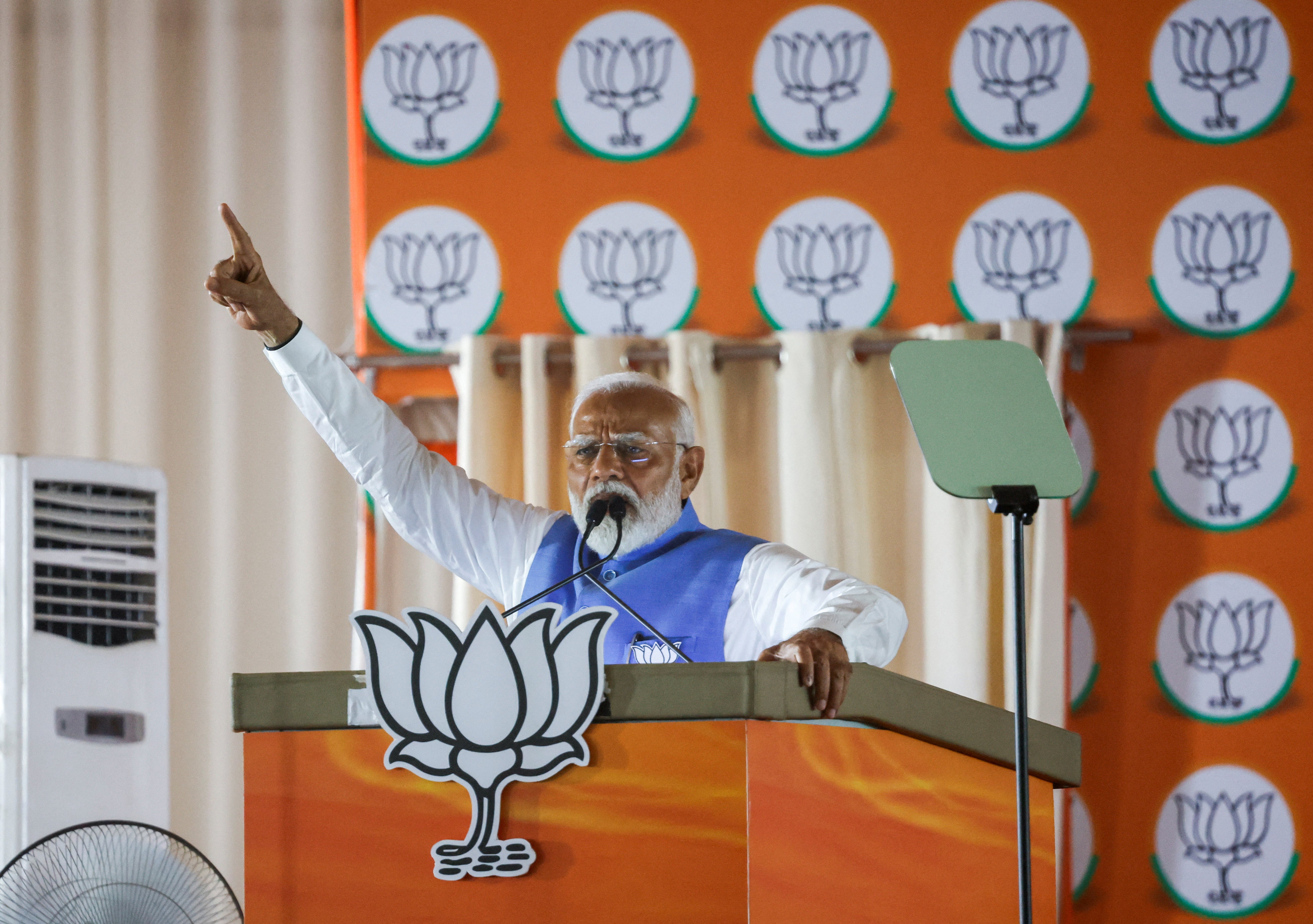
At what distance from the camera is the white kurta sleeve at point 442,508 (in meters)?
2.08

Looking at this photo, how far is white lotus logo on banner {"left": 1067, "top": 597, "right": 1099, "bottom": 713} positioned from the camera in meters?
2.59

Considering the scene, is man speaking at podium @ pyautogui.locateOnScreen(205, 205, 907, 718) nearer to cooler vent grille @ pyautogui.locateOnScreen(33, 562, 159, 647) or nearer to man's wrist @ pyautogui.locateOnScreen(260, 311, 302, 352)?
man's wrist @ pyautogui.locateOnScreen(260, 311, 302, 352)

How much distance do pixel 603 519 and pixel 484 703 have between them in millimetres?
716

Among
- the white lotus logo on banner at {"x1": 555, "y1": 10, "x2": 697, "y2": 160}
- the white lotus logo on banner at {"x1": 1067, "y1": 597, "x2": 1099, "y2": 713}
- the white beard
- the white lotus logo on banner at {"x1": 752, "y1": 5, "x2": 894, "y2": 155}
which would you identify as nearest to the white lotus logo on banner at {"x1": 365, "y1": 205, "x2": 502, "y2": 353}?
the white lotus logo on banner at {"x1": 555, "y1": 10, "x2": 697, "y2": 160}

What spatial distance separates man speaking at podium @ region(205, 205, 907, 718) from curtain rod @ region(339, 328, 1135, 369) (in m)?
0.44

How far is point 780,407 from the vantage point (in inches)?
102

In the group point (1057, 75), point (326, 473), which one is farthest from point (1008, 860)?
point (326, 473)

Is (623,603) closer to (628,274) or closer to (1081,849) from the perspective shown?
(628,274)

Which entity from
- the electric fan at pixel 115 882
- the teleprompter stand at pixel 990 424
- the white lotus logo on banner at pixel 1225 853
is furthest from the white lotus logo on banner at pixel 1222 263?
the electric fan at pixel 115 882

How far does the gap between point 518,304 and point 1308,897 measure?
1.84 meters

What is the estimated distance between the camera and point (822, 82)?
8.99 ft

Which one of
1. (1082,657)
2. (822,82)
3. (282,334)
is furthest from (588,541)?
(822,82)

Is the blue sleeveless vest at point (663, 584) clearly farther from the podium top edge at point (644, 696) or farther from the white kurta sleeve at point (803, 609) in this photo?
the podium top edge at point (644, 696)

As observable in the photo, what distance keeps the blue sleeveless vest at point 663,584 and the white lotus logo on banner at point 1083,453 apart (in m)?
0.86
